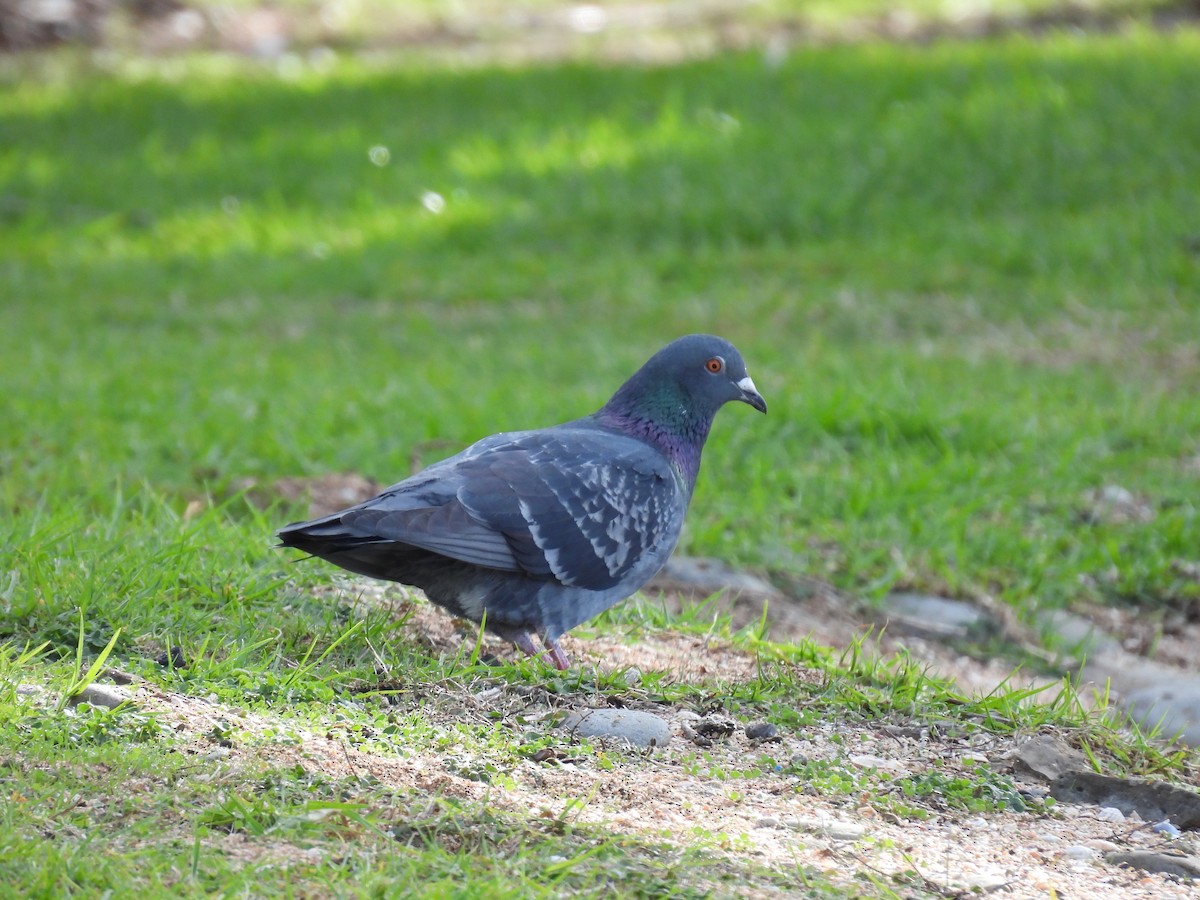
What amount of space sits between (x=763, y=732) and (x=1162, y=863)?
0.93 m

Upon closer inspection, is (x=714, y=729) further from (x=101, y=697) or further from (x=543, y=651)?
(x=101, y=697)

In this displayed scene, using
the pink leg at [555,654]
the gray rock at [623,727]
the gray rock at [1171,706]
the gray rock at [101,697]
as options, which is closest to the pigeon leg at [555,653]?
the pink leg at [555,654]

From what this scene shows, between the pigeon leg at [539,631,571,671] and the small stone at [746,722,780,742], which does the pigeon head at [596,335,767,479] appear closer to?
the pigeon leg at [539,631,571,671]

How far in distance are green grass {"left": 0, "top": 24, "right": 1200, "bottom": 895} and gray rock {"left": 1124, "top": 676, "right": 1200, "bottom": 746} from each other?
416 mm

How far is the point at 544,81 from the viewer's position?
11797mm

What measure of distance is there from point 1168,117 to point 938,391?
4.22 meters

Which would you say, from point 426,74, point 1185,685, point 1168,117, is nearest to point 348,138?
point 426,74

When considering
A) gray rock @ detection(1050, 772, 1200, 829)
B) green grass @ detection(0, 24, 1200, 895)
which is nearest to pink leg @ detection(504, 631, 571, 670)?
green grass @ detection(0, 24, 1200, 895)

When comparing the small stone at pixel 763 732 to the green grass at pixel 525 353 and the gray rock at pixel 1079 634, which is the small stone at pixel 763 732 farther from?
the gray rock at pixel 1079 634

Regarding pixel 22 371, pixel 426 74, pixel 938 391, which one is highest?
pixel 426 74

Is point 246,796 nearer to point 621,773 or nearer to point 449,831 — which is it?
point 449,831

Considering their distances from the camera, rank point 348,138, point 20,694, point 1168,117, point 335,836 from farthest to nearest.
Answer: point 348,138 < point 1168,117 < point 20,694 < point 335,836

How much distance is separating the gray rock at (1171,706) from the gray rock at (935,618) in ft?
1.92

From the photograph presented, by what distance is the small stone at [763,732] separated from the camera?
11.3 ft
